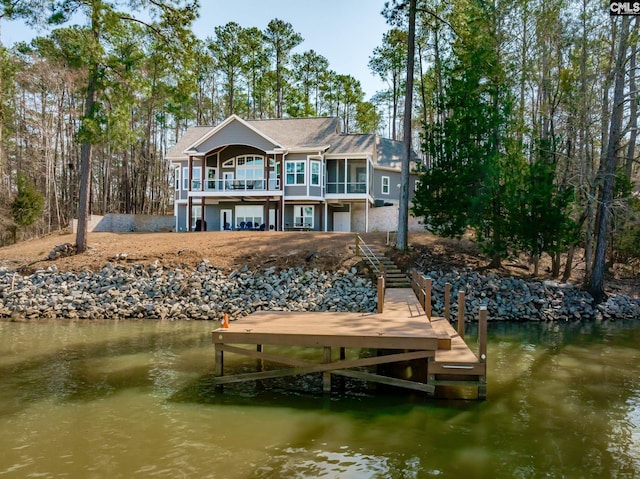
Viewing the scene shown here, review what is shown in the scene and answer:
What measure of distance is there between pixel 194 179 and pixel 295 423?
26.6 m

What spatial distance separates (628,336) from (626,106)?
9663mm

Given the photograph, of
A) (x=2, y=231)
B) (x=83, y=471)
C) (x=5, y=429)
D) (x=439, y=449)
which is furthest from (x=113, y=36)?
(x=439, y=449)

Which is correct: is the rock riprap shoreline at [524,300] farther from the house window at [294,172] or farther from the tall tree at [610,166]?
the house window at [294,172]

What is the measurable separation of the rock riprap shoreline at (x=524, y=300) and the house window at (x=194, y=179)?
1767 centimetres

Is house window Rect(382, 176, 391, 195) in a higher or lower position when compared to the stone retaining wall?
higher

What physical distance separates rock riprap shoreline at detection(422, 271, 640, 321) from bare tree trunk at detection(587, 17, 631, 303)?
2.32 ft

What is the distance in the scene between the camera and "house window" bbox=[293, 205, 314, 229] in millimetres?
30797

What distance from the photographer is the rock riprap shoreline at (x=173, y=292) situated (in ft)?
58.0

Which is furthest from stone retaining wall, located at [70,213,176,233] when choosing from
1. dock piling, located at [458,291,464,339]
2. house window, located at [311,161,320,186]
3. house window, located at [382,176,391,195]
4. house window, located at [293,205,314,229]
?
dock piling, located at [458,291,464,339]

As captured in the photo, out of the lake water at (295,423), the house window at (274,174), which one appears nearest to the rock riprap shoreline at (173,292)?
the lake water at (295,423)

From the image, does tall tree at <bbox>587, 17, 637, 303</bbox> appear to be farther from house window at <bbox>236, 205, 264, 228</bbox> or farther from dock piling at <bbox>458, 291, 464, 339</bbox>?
house window at <bbox>236, 205, 264, 228</bbox>

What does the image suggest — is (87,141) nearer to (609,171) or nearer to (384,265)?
(384,265)

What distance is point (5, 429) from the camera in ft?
23.5

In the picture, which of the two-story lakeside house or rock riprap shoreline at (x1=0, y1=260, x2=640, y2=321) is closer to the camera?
rock riprap shoreline at (x1=0, y1=260, x2=640, y2=321)
